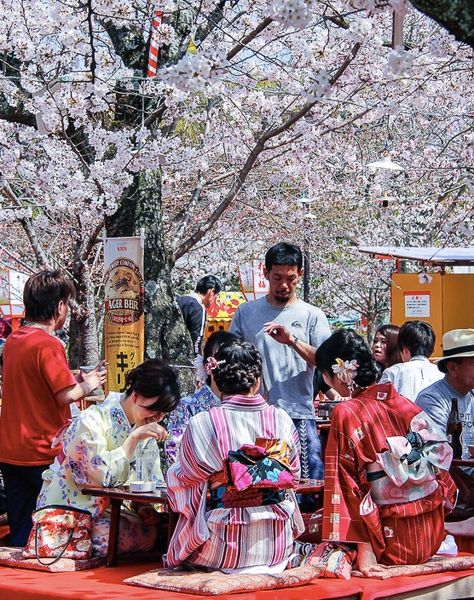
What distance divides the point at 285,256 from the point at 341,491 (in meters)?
1.73

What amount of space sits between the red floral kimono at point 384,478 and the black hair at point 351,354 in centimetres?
7

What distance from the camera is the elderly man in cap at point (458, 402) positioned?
567 cm

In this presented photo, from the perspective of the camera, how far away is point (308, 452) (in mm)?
5875

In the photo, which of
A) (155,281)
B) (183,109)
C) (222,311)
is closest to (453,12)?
(155,281)

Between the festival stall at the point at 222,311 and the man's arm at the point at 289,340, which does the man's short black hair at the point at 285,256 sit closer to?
the man's arm at the point at 289,340

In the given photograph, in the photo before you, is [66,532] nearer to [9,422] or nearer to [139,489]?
[139,489]

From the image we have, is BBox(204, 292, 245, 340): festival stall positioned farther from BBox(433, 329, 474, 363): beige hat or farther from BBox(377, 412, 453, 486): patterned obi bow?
BBox(377, 412, 453, 486): patterned obi bow

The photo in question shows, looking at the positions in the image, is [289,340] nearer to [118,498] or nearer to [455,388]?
[455,388]

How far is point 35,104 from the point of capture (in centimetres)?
744

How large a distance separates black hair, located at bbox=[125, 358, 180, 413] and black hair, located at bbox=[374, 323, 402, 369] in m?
2.96

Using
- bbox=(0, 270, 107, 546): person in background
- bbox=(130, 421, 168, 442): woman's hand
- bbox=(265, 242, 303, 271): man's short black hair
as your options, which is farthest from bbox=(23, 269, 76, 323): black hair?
bbox=(265, 242, 303, 271): man's short black hair

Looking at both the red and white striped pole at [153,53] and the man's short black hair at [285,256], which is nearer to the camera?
the man's short black hair at [285,256]

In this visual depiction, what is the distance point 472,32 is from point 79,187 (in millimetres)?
5511

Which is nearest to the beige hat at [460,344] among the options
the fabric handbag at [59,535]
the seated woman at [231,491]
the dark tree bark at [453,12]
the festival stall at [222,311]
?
the seated woman at [231,491]
